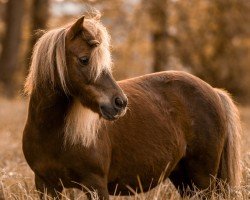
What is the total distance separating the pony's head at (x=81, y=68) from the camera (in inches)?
161

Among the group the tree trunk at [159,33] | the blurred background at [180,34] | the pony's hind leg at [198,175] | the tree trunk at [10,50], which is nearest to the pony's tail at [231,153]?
the pony's hind leg at [198,175]

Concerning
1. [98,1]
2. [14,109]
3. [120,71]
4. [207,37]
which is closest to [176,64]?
[207,37]

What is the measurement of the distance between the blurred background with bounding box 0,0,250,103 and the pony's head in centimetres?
1447

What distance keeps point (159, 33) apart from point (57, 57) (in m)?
17.0

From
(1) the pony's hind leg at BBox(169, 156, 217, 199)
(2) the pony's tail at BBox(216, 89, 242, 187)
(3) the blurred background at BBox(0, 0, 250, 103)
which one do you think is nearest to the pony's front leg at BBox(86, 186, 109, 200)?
(1) the pony's hind leg at BBox(169, 156, 217, 199)

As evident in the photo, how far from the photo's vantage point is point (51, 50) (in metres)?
4.21

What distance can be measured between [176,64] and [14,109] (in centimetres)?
1066

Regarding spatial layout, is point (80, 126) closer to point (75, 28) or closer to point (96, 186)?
point (96, 186)

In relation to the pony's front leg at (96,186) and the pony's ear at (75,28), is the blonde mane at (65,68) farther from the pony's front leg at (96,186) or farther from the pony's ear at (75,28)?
the pony's front leg at (96,186)

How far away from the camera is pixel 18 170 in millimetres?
6383

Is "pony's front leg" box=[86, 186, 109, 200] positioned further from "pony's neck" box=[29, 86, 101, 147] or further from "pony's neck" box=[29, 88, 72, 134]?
"pony's neck" box=[29, 88, 72, 134]

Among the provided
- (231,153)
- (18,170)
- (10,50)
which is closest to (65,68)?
(231,153)

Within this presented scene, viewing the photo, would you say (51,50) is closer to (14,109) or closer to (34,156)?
(34,156)

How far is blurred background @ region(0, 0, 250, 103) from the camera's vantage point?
19.2 m
